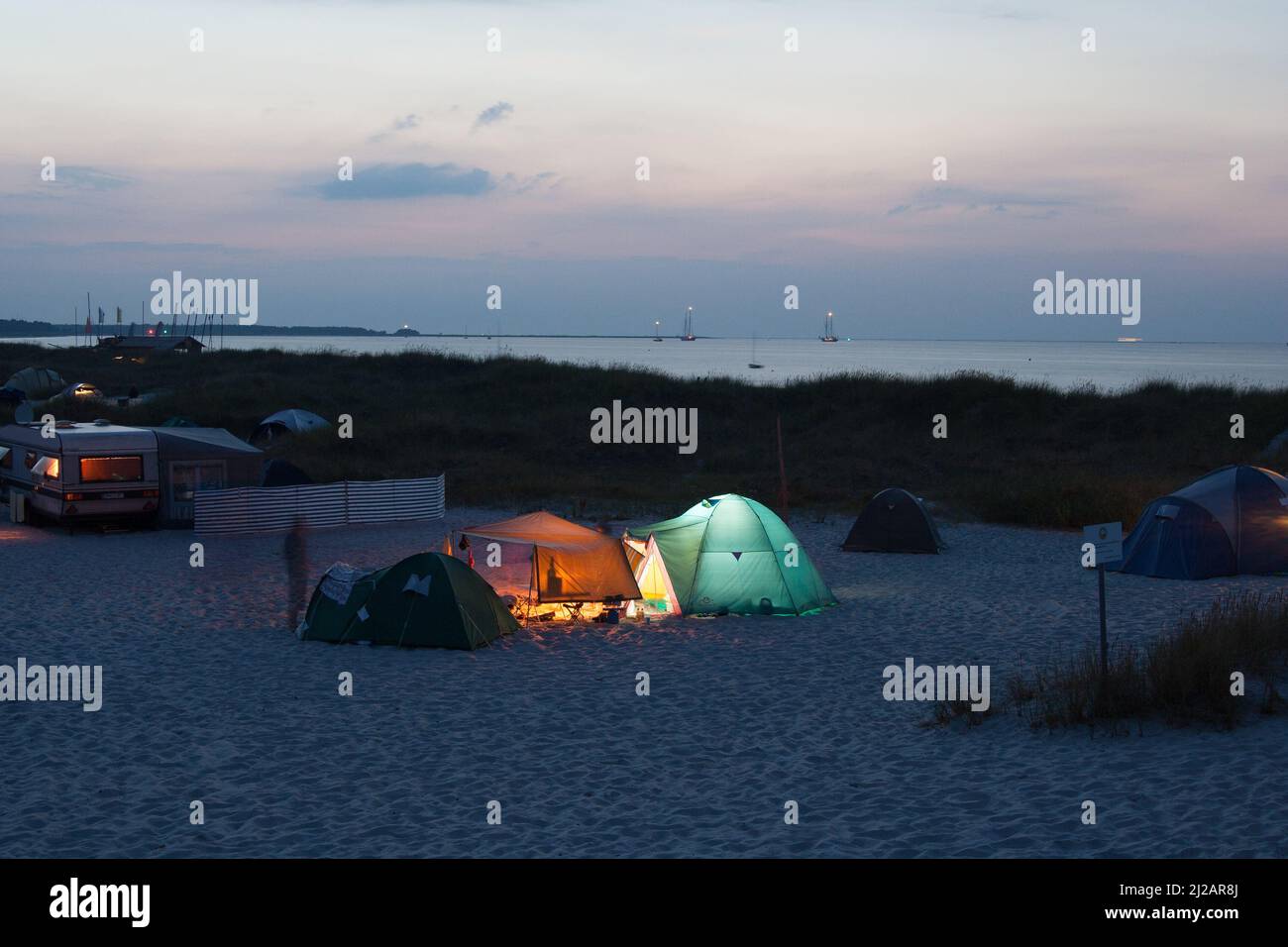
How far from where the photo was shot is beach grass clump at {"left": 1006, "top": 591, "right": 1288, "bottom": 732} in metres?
10.1

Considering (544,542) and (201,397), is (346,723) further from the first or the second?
(201,397)

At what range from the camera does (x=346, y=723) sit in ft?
35.2

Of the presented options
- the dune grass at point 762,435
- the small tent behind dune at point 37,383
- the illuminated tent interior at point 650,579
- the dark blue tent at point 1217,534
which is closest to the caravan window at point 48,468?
the dune grass at point 762,435

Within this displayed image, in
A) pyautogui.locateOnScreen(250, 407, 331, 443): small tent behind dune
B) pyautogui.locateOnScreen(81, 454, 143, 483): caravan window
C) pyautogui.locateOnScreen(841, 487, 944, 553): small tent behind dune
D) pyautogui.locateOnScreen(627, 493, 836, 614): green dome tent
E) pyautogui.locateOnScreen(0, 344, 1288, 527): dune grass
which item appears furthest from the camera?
pyautogui.locateOnScreen(250, 407, 331, 443): small tent behind dune

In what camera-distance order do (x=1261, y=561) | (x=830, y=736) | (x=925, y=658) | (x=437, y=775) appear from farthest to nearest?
(x=1261, y=561)
(x=925, y=658)
(x=830, y=736)
(x=437, y=775)

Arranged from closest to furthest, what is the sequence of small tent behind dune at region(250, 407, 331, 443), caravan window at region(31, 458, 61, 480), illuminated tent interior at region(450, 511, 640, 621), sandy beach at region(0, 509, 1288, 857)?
sandy beach at region(0, 509, 1288, 857), illuminated tent interior at region(450, 511, 640, 621), caravan window at region(31, 458, 61, 480), small tent behind dune at region(250, 407, 331, 443)

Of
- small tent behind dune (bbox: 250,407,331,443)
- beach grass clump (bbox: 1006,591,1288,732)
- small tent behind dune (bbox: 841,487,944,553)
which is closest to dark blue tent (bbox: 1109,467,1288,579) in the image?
small tent behind dune (bbox: 841,487,944,553)

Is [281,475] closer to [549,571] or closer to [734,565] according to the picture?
[549,571]

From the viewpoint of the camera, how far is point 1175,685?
10305mm

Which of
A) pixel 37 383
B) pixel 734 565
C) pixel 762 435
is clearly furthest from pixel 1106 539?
pixel 37 383

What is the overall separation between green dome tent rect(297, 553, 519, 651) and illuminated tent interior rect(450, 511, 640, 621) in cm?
125

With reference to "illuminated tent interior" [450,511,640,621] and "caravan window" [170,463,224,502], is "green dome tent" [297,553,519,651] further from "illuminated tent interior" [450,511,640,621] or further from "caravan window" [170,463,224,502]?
"caravan window" [170,463,224,502]
